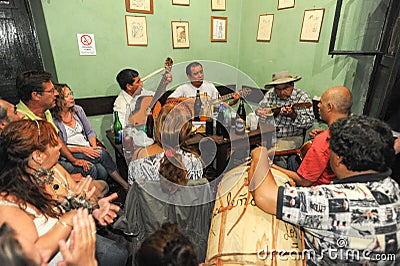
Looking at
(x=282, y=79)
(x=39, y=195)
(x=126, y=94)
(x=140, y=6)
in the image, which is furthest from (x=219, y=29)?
(x=39, y=195)

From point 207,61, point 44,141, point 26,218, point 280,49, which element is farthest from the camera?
point 207,61

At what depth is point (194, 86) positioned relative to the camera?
3219mm

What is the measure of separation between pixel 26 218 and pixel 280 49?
10.8ft

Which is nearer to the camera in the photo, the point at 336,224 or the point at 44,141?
the point at 336,224

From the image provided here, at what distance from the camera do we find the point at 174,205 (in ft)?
4.51

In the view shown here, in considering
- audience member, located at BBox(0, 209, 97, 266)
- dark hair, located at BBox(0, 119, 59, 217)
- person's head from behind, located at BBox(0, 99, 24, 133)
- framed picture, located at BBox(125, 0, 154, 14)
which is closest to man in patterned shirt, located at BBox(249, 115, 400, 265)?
audience member, located at BBox(0, 209, 97, 266)

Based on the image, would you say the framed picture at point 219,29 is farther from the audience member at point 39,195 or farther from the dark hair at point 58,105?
the audience member at point 39,195

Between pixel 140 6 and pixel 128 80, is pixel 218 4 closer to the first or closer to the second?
pixel 140 6

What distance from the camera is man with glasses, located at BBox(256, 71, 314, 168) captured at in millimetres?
2602

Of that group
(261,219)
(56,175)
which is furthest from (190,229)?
(56,175)

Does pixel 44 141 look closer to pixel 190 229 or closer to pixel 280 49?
pixel 190 229

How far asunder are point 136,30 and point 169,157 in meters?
2.29

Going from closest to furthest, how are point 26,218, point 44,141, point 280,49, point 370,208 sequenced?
point 370,208 < point 26,218 < point 44,141 < point 280,49

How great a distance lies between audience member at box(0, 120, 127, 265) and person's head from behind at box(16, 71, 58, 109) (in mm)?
843
